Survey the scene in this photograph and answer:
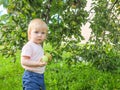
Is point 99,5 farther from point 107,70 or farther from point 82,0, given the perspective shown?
point 107,70

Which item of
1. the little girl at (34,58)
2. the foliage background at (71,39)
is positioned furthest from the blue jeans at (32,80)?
the foliage background at (71,39)

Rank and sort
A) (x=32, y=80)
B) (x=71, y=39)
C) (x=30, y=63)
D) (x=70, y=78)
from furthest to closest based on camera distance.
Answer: (x=70, y=78)
(x=71, y=39)
(x=32, y=80)
(x=30, y=63)

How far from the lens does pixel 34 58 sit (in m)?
3.75

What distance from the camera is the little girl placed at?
12.1 feet

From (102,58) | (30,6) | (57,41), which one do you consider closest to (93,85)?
(102,58)

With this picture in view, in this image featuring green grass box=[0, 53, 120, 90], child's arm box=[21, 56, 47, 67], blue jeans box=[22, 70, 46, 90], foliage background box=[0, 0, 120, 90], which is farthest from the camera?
green grass box=[0, 53, 120, 90]

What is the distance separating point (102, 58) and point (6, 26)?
6.94ft

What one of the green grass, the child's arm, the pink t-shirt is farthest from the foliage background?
the child's arm

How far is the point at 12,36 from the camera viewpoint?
5098 mm

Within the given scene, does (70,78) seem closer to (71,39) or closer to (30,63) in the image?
(71,39)

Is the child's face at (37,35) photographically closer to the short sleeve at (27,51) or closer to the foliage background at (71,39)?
the short sleeve at (27,51)

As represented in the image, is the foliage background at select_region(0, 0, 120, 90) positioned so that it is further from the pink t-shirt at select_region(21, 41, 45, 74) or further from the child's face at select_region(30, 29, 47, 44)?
the pink t-shirt at select_region(21, 41, 45, 74)

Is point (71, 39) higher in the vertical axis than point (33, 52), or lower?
higher

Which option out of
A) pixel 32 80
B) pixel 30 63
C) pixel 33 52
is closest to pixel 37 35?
pixel 33 52
